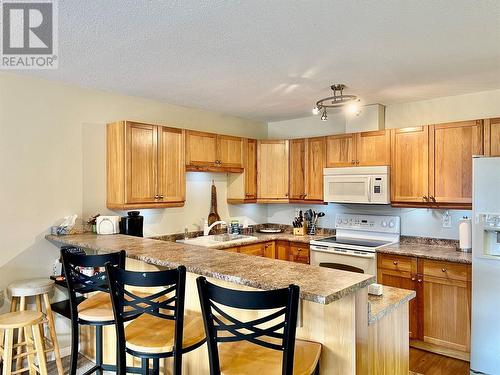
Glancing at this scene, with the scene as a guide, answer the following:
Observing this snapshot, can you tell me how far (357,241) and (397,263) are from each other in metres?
0.67

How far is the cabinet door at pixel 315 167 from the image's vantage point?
452 cm

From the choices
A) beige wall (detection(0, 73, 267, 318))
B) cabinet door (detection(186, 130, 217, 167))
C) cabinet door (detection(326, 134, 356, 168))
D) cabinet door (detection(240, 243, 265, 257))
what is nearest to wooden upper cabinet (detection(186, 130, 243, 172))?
cabinet door (detection(186, 130, 217, 167))

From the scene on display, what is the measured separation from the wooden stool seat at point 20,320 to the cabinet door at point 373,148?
Answer: 3.47 meters

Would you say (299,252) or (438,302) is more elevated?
(299,252)

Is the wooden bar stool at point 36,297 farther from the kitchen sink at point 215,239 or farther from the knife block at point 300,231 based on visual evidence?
the knife block at point 300,231

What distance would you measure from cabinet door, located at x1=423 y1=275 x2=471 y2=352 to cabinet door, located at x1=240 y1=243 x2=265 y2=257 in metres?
1.85

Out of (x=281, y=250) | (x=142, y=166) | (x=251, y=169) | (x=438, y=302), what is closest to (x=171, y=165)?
(x=142, y=166)

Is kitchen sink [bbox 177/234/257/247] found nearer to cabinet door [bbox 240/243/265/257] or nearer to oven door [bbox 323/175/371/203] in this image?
cabinet door [bbox 240/243/265/257]

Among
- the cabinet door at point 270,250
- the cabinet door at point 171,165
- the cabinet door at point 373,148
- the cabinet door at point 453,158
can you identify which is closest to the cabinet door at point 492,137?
the cabinet door at point 453,158

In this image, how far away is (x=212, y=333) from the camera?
1423 mm

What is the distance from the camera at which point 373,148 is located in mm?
4055

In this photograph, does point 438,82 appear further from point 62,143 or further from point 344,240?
point 62,143

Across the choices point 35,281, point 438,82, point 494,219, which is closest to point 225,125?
point 438,82

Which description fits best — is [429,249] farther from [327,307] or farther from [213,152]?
[213,152]
